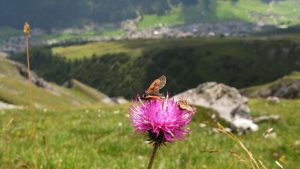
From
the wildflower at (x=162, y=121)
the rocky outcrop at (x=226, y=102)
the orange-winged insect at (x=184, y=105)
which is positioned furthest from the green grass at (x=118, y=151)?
the rocky outcrop at (x=226, y=102)

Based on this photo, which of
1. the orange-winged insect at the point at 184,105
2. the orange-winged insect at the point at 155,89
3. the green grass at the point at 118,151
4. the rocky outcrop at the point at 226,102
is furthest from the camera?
the rocky outcrop at the point at 226,102

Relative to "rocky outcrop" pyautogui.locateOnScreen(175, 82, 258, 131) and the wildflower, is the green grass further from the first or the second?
"rocky outcrop" pyautogui.locateOnScreen(175, 82, 258, 131)

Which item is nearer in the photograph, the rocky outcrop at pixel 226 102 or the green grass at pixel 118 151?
the green grass at pixel 118 151

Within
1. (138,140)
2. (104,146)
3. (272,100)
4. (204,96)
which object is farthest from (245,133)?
(272,100)

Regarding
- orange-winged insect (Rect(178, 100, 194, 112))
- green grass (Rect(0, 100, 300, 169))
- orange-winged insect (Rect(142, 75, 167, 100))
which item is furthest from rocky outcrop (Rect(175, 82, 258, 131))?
orange-winged insect (Rect(178, 100, 194, 112))

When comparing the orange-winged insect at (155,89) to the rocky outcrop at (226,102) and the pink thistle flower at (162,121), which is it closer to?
the pink thistle flower at (162,121)

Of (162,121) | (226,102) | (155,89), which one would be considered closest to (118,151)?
(155,89)

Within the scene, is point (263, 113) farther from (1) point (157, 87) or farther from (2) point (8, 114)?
(1) point (157, 87)
